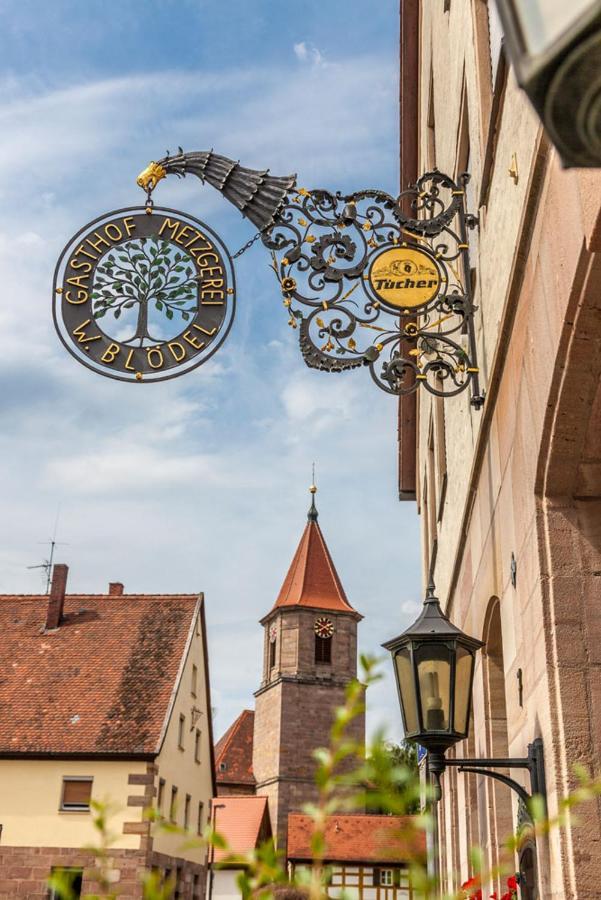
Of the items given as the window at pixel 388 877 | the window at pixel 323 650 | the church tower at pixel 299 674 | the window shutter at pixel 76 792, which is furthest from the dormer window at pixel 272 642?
the window shutter at pixel 76 792

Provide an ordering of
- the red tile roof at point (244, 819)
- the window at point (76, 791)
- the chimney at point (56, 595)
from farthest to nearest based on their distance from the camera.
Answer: the red tile roof at point (244, 819)
the chimney at point (56, 595)
the window at point (76, 791)

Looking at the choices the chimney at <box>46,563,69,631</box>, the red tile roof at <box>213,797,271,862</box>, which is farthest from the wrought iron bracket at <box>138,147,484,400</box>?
the red tile roof at <box>213,797,271,862</box>

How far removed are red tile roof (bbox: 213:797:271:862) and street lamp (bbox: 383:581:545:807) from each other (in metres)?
49.8

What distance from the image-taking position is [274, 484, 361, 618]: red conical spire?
67125mm

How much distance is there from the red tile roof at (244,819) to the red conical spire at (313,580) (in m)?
13.0

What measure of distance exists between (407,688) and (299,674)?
2418 inches

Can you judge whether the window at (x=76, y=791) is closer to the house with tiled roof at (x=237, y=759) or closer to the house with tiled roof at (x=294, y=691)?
the house with tiled roof at (x=294, y=691)

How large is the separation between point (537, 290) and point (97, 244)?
3.77 metres

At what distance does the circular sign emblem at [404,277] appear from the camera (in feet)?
21.4

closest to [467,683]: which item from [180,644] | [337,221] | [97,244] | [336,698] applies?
[337,221]

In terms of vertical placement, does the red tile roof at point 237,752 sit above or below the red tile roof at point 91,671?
above

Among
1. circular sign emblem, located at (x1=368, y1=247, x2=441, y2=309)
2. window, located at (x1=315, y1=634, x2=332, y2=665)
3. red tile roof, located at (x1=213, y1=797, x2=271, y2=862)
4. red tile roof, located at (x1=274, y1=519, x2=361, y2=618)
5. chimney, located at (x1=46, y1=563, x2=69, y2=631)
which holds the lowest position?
circular sign emblem, located at (x1=368, y1=247, x2=441, y2=309)

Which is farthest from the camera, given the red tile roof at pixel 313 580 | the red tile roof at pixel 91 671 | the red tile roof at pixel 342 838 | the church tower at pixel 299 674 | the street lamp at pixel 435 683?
the red tile roof at pixel 313 580

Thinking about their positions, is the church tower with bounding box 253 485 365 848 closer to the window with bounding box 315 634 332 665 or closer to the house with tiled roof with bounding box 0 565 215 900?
the window with bounding box 315 634 332 665
